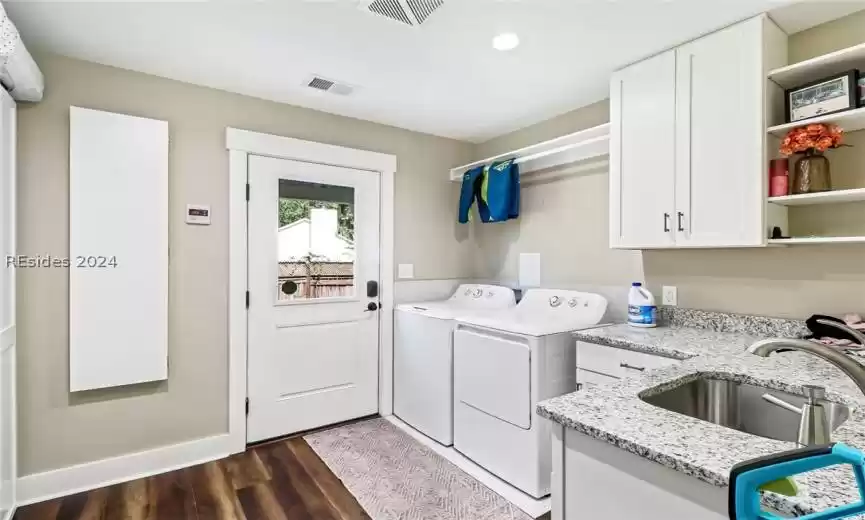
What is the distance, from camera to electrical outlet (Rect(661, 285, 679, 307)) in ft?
7.76

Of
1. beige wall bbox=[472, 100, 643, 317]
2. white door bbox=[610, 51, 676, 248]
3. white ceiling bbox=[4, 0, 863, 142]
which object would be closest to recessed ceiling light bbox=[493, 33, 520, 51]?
white ceiling bbox=[4, 0, 863, 142]

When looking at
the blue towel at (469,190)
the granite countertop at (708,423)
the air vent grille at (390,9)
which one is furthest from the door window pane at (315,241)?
the granite countertop at (708,423)

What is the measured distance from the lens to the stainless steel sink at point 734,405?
117cm

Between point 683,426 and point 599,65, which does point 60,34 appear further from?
point 683,426

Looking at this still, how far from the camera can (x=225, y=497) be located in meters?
2.17

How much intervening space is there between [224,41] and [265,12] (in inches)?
14.3

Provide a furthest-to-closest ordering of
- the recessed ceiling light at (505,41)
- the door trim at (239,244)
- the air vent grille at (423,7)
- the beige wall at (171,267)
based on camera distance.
Result: the door trim at (239,244), the beige wall at (171,267), the recessed ceiling light at (505,41), the air vent grille at (423,7)

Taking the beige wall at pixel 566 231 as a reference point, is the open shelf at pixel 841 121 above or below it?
above

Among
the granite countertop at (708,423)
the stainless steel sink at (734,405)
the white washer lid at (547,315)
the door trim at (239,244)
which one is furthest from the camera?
the door trim at (239,244)

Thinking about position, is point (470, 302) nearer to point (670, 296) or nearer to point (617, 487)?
point (670, 296)

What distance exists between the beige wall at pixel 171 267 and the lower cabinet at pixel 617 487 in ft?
7.46

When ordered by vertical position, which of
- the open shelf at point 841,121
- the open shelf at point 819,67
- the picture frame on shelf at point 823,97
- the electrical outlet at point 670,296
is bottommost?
the electrical outlet at point 670,296

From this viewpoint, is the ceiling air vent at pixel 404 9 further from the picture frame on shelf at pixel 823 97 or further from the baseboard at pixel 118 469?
the baseboard at pixel 118 469

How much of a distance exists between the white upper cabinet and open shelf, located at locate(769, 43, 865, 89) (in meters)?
0.08
